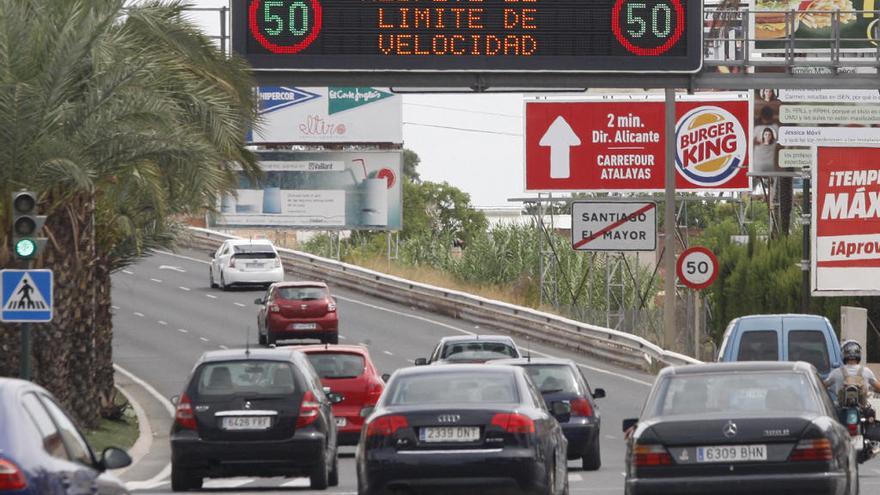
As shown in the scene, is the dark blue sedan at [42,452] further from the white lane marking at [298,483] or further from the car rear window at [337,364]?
the car rear window at [337,364]

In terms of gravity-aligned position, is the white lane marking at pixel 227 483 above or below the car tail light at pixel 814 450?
below

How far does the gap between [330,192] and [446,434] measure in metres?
65.7

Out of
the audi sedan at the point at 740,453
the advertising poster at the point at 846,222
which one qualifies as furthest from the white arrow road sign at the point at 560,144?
the audi sedan at the point at 740,453

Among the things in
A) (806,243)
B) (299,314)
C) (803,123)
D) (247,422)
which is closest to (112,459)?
(247,422)

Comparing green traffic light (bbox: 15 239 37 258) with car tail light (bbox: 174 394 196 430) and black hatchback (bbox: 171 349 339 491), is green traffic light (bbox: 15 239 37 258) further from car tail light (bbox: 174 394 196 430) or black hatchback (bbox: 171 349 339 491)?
car tail light (bbox: 174 394 196 430)

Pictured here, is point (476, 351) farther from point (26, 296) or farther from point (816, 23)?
point (816, 23)

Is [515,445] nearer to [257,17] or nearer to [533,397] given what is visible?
[533,397]

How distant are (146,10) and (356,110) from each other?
55.3 m

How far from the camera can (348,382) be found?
26.0 meters

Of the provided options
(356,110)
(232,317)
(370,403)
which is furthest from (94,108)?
(356,110)

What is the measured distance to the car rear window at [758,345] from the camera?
85.6ft

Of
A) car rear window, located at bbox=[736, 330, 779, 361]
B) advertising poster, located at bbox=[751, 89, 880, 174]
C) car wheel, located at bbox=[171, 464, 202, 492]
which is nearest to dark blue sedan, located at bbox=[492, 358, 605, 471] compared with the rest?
car rear window, located at bbox=[736, 330, 779, 361]

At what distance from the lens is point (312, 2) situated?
25625 millimetres

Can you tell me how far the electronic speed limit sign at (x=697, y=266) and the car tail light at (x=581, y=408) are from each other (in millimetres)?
12323
